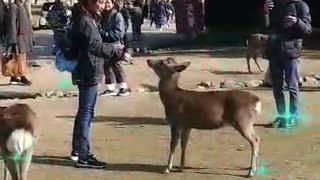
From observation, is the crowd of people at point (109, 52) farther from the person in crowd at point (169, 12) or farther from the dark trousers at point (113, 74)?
the person in crowd at point (169, 12)

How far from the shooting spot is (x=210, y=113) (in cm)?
873

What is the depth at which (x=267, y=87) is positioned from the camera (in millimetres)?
16078

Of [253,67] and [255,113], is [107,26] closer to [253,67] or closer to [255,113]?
[255,113]

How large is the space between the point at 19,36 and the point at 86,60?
863cm

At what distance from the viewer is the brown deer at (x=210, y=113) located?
8734 mm

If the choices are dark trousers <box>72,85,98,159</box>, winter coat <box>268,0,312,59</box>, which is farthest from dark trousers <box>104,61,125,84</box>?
dark trousers <box>72,85,98,159</box>

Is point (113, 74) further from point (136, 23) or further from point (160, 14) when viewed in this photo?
point (160, 14)

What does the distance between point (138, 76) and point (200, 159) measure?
893 centimetres

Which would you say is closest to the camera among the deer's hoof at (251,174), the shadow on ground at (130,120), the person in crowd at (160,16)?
the deer's hoof at (251,174)

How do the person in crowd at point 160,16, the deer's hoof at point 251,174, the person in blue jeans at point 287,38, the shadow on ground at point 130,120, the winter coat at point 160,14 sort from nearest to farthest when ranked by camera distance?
1. the deer's hoof at point 251,174
2. the person in blue jeans at point 287,38
3. the shadow on ground at point 130,120
4. the person in crowd at point 160,16
5. the winter coat at point 160,14

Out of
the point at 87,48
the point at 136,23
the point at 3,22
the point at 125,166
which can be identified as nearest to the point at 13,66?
the point at 3,22

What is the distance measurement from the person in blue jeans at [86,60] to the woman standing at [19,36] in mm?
8099

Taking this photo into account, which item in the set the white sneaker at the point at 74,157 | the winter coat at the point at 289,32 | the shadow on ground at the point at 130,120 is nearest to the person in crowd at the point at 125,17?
the shadow on ground at the point at 130,120

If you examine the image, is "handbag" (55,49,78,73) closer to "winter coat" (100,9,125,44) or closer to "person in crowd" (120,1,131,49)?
"winter coat" (100,9,125,44)
